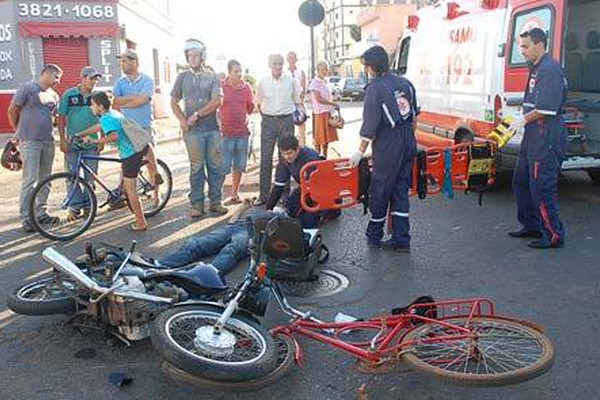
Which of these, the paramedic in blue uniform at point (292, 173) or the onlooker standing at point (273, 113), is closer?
the paramedic in blue uniform at point (292, 173)

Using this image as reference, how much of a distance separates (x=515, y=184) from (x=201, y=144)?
Result: 3.56 m

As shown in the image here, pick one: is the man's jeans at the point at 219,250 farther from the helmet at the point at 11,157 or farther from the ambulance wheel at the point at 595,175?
the ambulance wheel at the point at 595,175

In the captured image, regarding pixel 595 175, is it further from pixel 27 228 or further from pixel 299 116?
pixel 27 228

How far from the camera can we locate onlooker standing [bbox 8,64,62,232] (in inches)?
287

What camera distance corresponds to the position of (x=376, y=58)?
20.0 feet

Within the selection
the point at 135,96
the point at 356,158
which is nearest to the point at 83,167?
the point at 135,96

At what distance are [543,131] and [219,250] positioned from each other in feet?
10.5

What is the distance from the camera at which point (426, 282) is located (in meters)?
5.43

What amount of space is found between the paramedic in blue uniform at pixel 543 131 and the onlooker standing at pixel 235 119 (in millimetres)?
3542

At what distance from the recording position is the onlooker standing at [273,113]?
8.51 metres

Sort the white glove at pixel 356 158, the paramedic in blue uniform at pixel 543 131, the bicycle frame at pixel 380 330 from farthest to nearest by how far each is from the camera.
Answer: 1. the white glove at pixel 356 158
2. the paramedic in blue uniform at pixel 543 131
3. the bicycle frame at pixel 380 330

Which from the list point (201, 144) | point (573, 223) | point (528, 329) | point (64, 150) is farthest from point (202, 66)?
point (528, 329)

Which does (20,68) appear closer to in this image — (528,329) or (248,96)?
(248,96)

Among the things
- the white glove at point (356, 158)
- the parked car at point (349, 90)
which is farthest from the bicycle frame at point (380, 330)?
the parked car at point (349, 90)
